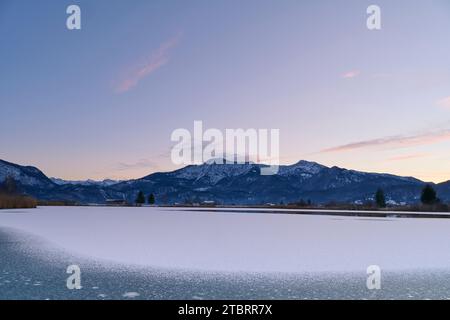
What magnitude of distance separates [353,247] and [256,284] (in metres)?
12.9

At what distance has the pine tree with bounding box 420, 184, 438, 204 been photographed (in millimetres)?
139625

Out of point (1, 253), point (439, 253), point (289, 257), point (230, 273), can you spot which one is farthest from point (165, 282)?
point (439, 253)

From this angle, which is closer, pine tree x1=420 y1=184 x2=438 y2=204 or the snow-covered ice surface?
the snow-covered ice surface

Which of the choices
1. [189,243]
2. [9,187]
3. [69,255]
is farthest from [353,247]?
[9,187]

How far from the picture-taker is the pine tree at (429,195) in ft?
458

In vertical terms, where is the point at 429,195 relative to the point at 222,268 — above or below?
above

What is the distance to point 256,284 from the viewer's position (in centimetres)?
1662

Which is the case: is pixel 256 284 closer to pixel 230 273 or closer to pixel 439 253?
pixel 230 273

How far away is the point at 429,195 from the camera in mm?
140125

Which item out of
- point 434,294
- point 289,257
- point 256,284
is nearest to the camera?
point 434,294

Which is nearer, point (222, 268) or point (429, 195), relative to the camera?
point (222, 268)

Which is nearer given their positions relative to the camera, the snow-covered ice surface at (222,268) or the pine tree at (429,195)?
the snow-covered ice surface at (222,268)
